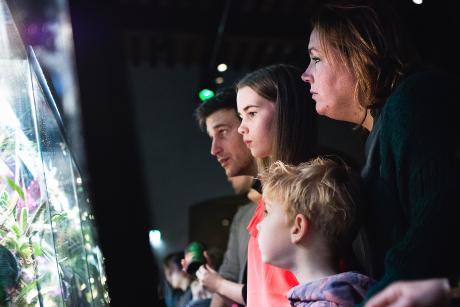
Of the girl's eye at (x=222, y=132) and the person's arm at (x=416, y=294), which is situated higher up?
the girl's eye at (x=222, y=132)

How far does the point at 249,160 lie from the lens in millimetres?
1926

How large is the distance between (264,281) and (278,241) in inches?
10.5

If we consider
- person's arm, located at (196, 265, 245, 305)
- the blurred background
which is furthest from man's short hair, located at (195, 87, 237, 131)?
person's arm, located at (196, 265, 245, 305)

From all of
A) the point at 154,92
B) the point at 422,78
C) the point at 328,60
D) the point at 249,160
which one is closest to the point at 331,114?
the point at 328,60

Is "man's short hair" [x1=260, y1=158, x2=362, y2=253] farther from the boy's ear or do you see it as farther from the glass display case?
the glass display case

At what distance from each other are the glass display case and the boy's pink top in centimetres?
47

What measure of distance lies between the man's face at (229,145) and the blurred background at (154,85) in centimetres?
51

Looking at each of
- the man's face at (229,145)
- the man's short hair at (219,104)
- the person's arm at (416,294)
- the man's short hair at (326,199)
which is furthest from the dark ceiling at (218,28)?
the person's arm at (416,294)

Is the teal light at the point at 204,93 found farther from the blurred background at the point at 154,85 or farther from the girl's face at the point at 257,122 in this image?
the girl's face at the point at 257,122

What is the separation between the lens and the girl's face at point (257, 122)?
156 cm

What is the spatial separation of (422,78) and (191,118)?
14.5 ft

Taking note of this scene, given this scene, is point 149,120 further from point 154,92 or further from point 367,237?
point 367,237

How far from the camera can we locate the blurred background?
2.35 metres

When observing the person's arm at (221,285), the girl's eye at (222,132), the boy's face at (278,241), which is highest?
the girl's eye at (222,132)
